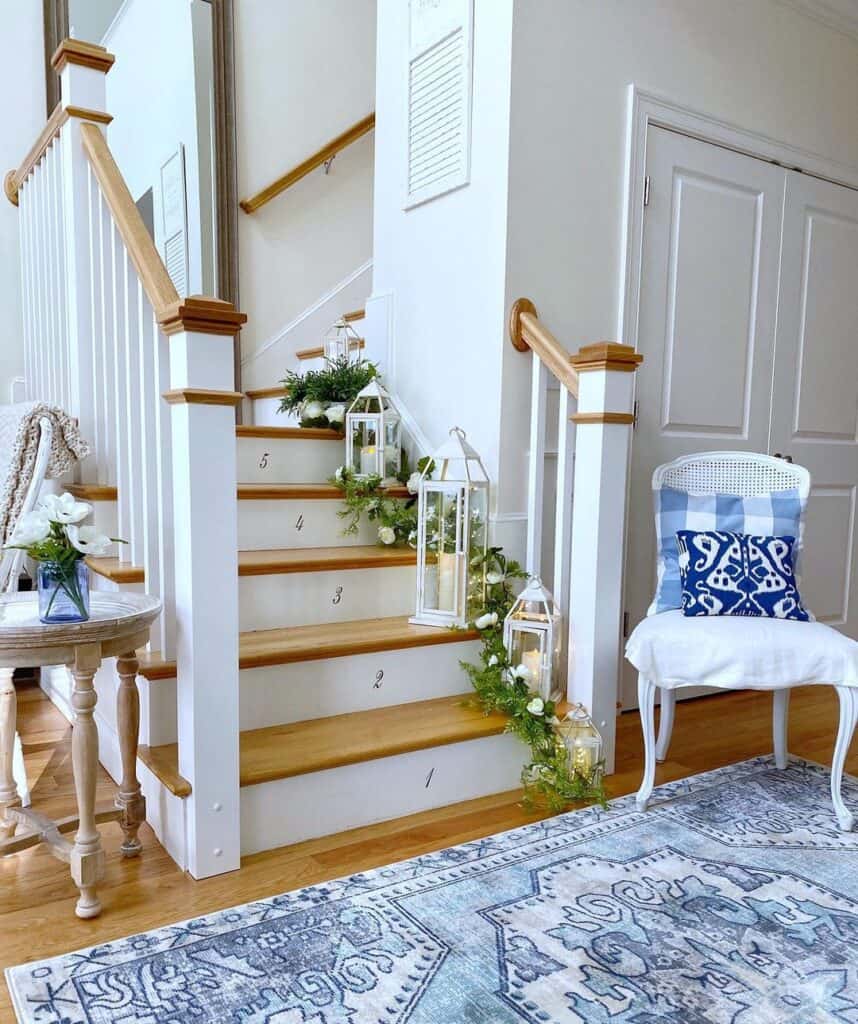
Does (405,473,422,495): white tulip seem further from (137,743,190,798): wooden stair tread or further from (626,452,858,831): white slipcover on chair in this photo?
(137,743,190,798): wooden stair tread

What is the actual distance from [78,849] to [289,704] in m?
0.63

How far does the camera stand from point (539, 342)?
95.8 inches

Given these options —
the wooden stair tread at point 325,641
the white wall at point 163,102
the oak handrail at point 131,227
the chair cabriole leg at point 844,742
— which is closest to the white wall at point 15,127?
the white wall at point 163,102

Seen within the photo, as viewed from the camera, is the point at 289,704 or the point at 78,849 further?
the point at 289,704

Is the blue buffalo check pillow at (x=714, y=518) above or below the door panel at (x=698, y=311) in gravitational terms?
below

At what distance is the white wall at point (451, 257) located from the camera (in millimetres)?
2541

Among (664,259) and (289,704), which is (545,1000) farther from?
(664,259)

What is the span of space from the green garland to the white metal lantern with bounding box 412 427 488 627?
0.04 metres

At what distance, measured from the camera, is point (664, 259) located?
287 centimetres

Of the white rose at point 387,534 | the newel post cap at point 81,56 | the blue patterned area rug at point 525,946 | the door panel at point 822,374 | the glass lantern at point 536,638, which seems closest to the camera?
the blue patterned area rug at point 525,946

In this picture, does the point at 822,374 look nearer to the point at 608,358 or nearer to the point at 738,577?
the point at 738,577

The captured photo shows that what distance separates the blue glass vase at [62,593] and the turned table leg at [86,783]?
3.2 inches

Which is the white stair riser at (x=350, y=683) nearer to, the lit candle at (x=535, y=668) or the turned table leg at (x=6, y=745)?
the lit candle at (x=535, y=668)

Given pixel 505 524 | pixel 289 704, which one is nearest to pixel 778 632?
pixel 505 524
